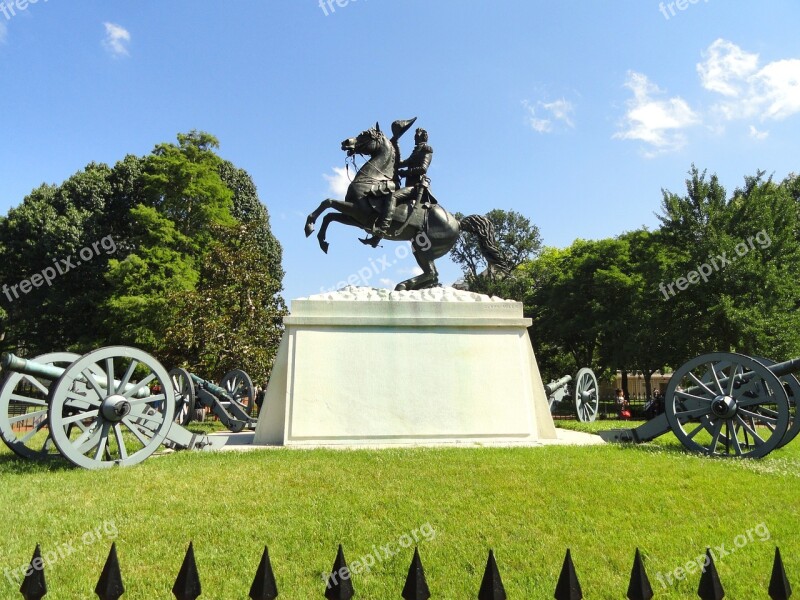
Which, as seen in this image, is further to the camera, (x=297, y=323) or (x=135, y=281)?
(x=135, y=281)

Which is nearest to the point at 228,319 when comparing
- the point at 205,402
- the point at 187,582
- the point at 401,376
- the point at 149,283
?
the point at 149,283

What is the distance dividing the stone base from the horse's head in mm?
A: 3172

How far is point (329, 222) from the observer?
11883mm

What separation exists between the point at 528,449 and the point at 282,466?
3.96m

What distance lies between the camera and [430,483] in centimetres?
675

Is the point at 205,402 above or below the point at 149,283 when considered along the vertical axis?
below

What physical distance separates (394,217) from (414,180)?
1.11 m

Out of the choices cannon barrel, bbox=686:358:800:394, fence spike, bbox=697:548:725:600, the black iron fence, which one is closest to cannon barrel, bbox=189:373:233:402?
cannon barrel, bbox=686:358:800:394

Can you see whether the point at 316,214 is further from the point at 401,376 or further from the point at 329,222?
the point at 401,376

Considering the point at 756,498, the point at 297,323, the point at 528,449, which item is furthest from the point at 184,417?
the point at 756,498

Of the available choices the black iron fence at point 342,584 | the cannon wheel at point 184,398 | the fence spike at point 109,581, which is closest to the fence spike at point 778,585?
the black iron fence at point 342,584

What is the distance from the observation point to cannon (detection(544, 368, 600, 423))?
1684 centimetres

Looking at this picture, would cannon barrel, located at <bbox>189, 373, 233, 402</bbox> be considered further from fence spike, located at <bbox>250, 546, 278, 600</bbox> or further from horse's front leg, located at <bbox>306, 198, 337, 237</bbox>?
fence spike, located at <bbox>250, 546, 278, 600</bbox>

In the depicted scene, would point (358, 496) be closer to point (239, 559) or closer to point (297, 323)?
point (239, 559)
